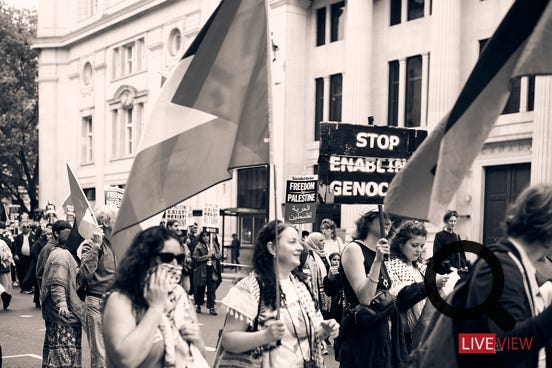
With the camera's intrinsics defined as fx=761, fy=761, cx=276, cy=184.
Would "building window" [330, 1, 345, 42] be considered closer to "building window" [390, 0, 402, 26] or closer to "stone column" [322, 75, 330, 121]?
"stone column" [322, 75, 330, 121]

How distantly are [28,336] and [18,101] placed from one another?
41.6 metres

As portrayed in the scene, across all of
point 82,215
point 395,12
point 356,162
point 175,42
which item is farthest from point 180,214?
point 175,42

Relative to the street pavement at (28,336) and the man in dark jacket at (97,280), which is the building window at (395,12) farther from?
the man in dark jacket at (97,280)

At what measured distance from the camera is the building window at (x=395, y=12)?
27953 millimetres

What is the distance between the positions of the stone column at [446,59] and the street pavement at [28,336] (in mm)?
11218

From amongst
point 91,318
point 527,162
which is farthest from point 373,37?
point 91,318

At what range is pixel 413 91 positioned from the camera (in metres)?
27.1

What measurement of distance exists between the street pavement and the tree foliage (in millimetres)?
34835

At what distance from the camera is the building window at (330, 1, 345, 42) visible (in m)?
30.1

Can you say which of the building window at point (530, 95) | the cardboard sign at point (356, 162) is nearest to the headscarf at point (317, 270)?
the cardboard sign at point (356, 162)

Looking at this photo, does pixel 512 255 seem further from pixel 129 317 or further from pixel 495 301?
pixel 129 317

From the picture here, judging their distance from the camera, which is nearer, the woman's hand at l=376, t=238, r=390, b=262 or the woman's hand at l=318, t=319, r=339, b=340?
the woman's hand at l=318, t=319, r=339, b=340

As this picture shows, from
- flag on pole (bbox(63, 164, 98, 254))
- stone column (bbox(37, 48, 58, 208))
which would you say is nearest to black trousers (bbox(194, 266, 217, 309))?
flag on pole (bbox(63, 164, 98, 254))

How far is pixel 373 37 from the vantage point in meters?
28.6
